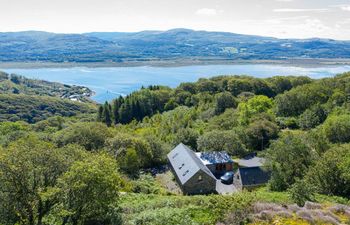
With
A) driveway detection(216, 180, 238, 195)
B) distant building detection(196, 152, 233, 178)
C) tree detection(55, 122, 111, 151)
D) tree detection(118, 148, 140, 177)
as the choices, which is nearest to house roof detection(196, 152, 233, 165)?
distant building detection(196, 152, 233, 178)

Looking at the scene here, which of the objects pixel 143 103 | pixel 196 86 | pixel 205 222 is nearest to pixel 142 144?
pixel 205 222

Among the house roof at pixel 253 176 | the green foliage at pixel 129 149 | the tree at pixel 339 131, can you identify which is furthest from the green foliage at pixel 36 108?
the house roof at pixel 253 176

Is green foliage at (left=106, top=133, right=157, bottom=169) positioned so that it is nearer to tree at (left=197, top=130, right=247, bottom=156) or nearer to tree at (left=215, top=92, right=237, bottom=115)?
tree at (left=197, top=130, right=247, bottom=156)

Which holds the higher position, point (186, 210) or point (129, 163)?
point (186, 210)

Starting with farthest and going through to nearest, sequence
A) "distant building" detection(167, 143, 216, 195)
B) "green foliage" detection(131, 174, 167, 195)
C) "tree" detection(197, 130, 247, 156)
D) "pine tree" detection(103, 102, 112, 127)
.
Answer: "pine tree" detection(103, 102, 112, 127) → "tree" detection(197, 130, 247, 156) → "distant building" detection(167, 143, 216, 195) → "green foliage" detection(131, 174, 167, 195)

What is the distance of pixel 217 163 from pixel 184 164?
17.5ft

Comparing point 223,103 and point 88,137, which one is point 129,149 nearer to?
point 88,137

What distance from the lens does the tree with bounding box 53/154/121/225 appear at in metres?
17.5

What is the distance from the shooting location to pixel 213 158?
47844 millimetres

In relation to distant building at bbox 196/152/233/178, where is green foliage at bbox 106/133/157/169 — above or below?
above

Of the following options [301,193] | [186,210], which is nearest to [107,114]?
[186,210]

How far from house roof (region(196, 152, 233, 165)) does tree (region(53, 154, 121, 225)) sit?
1128 inches

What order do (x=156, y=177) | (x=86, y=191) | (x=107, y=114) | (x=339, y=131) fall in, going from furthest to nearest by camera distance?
1. (x=107, y=114)
2. (x=339, y=131)
3. (x=156, y=177)
4. (x=86, y=191)

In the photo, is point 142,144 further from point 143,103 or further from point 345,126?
point 143,103
